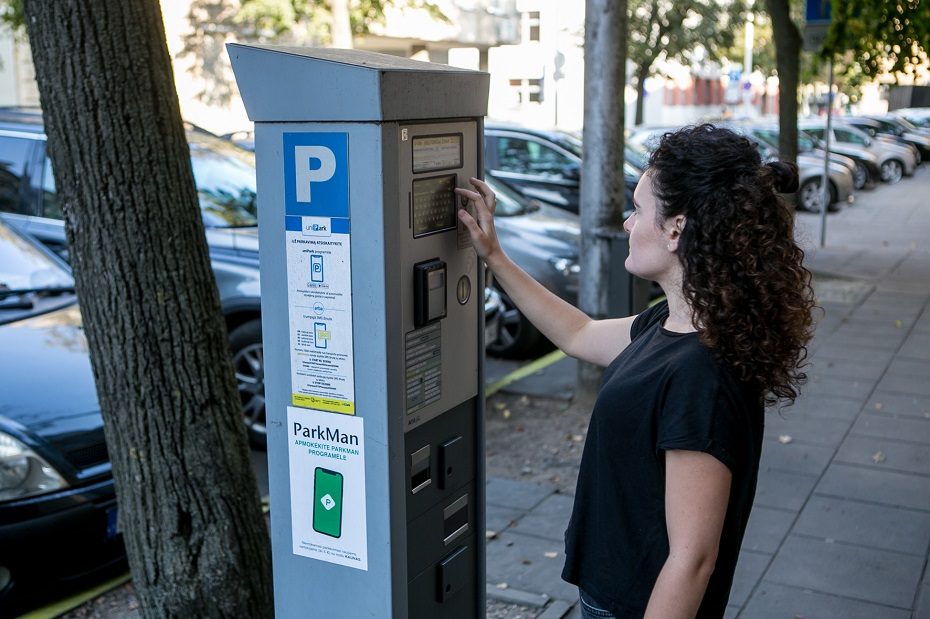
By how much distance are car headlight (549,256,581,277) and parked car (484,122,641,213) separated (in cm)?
298

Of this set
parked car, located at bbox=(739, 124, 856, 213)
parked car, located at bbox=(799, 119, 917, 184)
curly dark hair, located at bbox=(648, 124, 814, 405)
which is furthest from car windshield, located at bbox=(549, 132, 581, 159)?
parked car, located at bbox=(799, 119, 917, 184)

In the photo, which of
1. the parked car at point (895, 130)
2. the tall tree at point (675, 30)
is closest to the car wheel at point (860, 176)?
the parked car at point (895, 130)

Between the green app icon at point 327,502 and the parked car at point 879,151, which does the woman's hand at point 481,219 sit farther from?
the parked car at point 879,151

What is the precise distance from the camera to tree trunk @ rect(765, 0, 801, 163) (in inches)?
454

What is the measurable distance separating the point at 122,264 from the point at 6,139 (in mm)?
4224

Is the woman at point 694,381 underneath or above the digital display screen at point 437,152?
underneath

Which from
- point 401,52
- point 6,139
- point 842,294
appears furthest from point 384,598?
point 401,52

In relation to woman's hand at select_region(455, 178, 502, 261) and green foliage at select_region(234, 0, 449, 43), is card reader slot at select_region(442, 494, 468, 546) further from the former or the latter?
green foliage at select_region(234, 0, 449, 43)

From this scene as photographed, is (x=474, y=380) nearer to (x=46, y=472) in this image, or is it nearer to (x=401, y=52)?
(x=46, y=472)

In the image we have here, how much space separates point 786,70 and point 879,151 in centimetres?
1766

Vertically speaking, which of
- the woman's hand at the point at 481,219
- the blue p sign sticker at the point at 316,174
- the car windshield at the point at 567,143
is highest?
the blue p sign sticker at the point at 316,174

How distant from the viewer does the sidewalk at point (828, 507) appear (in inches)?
162

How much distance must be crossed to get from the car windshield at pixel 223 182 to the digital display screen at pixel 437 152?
4.11 metres

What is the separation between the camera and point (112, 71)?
3057 mm
